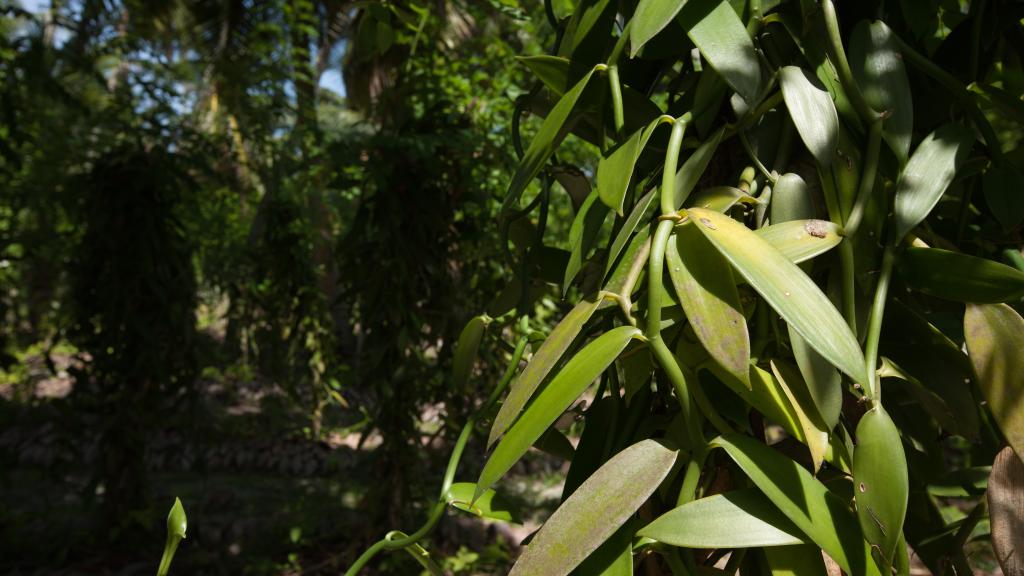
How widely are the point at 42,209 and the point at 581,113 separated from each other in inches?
76.2

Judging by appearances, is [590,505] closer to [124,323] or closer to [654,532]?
[654,532]

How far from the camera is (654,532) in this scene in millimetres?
210

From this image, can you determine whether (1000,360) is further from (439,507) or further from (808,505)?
(439,507)

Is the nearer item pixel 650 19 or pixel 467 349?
pixel 650 19

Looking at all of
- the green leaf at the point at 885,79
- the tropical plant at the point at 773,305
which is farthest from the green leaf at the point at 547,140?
the green leaf at the point at 885,79

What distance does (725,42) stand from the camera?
258 mm

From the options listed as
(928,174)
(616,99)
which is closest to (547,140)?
(616,99)

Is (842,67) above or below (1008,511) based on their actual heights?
above

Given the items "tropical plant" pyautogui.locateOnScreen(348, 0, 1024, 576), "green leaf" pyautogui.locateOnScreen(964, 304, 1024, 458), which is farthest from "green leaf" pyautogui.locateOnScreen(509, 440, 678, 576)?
"green leaf" pyautogui.locateOnScreen(964, 304, 1024, 458)

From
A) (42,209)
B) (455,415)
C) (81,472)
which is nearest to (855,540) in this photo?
(455,415)

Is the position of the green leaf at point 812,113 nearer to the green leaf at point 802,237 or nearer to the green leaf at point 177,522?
the green leaf at point 802,237

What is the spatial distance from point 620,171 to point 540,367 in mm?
81

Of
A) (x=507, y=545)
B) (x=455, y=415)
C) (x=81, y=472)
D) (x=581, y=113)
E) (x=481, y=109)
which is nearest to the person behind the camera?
(x=581, y=113)

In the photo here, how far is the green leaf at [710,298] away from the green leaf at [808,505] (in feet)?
0.09
